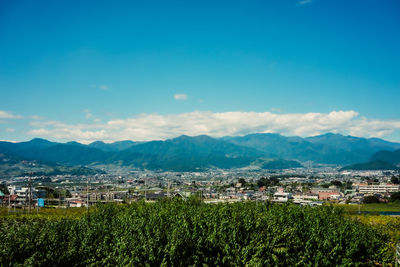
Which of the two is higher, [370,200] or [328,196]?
[370,200]

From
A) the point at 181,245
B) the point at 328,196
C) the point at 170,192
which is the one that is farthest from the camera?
the point at 328,196

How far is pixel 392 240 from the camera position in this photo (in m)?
16.3

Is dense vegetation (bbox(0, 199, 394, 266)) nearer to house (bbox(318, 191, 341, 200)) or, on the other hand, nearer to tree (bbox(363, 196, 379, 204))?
tree (bbox(363, 196, 379, 204))

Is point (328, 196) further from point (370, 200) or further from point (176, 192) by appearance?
point (176, 192)

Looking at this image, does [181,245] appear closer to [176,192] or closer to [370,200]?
[176,192]

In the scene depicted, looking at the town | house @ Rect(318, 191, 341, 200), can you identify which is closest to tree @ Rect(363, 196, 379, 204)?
the town

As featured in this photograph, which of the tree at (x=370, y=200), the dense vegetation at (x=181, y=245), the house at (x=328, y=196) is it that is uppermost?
the dense vegetation at (x=181, y=245)

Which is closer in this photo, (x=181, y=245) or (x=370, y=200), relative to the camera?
(x=181, y=245)

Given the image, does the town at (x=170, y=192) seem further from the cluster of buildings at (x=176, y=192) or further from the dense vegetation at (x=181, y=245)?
the dense vegetation at (x=181, y=245)

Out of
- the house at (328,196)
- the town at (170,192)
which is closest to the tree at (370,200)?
the town at (170,192)

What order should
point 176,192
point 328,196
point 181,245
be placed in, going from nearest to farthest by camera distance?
point 181,245 → point 176,192 → point 328,196


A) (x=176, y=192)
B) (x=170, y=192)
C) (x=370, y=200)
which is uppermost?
(x=176, y=192)

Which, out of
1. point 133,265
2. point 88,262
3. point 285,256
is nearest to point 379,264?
point 285,256

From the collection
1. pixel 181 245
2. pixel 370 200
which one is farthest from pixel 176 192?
pixel 181 245
